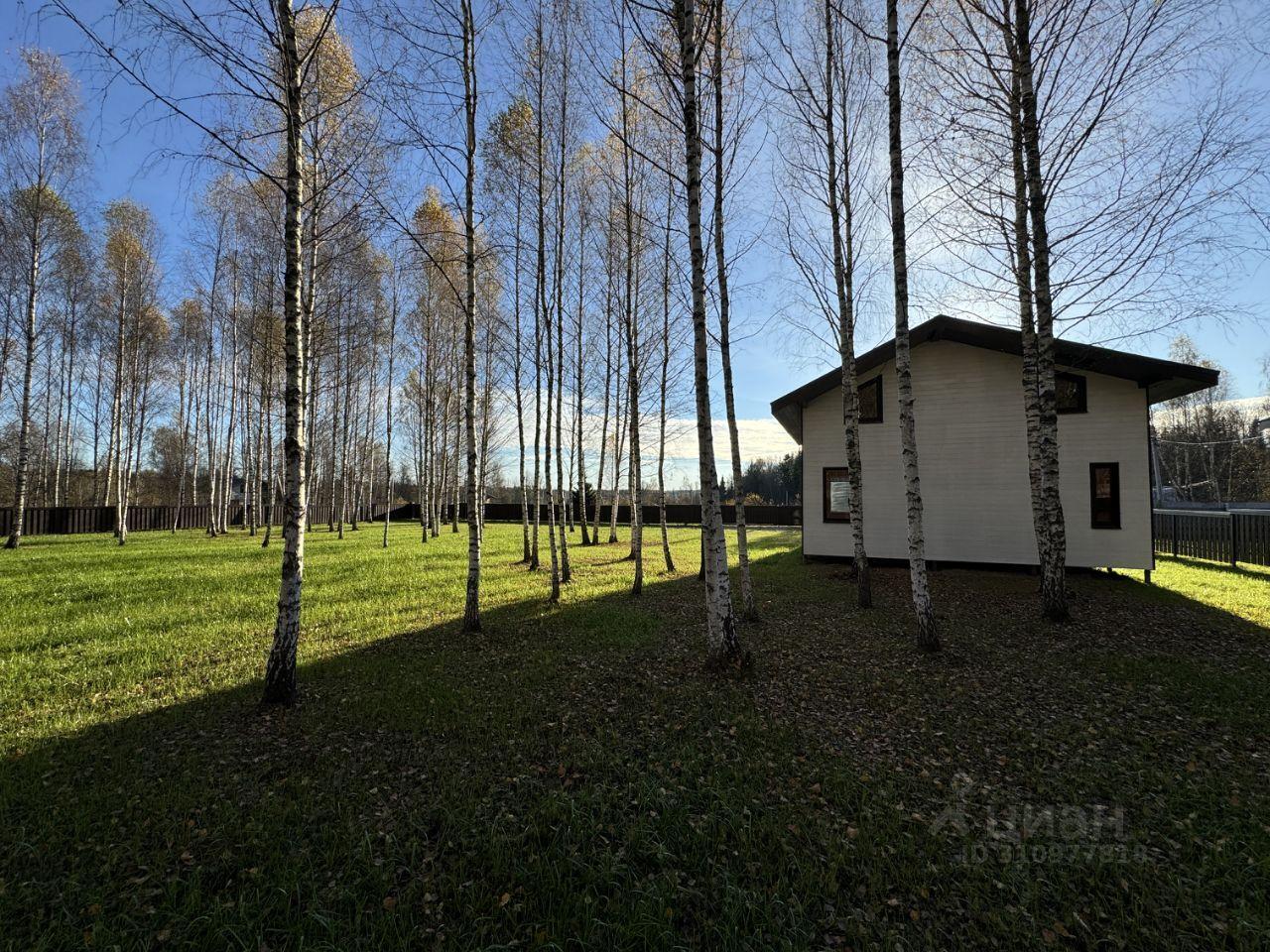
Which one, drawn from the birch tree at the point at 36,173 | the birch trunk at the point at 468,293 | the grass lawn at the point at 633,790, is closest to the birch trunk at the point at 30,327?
the birch tree at the point at 36,173

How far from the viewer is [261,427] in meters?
20.3

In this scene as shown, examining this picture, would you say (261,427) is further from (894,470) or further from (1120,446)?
(1120,446)

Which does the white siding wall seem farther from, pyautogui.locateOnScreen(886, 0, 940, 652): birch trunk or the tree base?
the tree base

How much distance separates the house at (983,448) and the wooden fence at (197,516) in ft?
21.5

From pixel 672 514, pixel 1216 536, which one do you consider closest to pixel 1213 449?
pixel 1216 536

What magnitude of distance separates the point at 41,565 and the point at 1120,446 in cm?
2382

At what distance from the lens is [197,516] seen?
1088 inches

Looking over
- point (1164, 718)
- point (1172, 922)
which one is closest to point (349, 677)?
point (1172, 922)

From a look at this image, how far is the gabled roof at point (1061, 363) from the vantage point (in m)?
9.40

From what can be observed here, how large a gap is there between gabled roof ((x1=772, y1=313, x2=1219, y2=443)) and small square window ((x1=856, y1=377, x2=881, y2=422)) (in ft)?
1.33

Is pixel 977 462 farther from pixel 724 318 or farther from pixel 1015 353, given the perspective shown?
pixel 724 318

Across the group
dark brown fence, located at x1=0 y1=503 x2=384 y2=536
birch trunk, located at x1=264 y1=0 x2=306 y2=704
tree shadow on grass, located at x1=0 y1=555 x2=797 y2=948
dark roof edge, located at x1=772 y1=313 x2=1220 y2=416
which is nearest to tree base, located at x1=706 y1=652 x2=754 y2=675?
tree shadow on grass, located at x1=0 y1=555 x2=797 y2=948

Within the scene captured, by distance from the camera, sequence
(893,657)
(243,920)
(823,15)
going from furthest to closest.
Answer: (823,15), (893,657), (243,920)

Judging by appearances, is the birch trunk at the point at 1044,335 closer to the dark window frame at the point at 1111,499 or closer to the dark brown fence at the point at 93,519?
the dark window frame at the point at 1111,499
